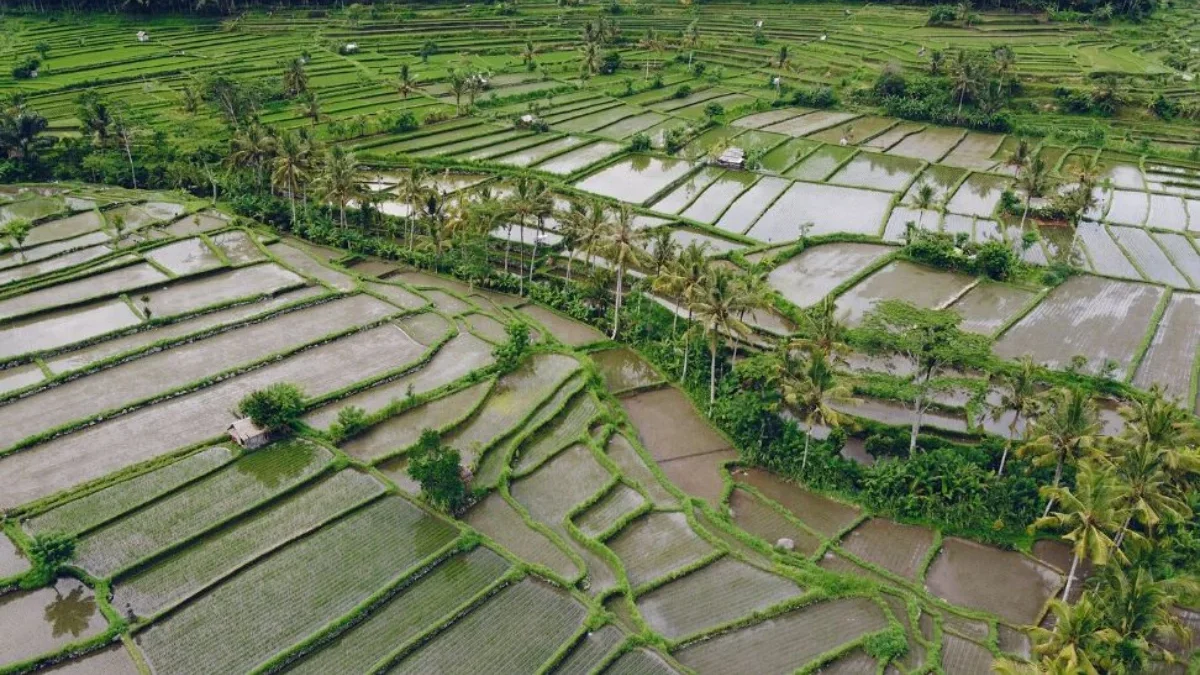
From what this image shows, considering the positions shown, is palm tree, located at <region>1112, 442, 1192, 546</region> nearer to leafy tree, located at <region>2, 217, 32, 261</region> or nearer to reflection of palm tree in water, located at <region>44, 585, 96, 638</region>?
reflection of palm tree in water, located at <region>44, 585, 96, 638</region>

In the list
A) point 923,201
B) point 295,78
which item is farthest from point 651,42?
point 923,201

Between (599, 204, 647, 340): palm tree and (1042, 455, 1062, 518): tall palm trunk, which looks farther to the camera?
(599, 204, 647, 340): palm tree

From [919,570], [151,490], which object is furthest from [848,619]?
[151,490]

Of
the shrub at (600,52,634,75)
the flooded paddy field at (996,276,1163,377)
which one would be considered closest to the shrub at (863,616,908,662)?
the flooded paddy field at (996,276,1163,377)

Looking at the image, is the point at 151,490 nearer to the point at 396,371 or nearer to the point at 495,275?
the point at 396,371

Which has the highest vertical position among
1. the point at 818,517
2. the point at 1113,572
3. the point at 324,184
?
the point at 324,184

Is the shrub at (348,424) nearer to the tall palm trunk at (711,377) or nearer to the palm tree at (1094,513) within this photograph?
the tall palm trunk at (711,377)

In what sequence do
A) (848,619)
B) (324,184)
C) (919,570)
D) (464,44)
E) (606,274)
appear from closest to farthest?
(848,619)
(919,570)
(606,274)
(324,184)
(464,44)
